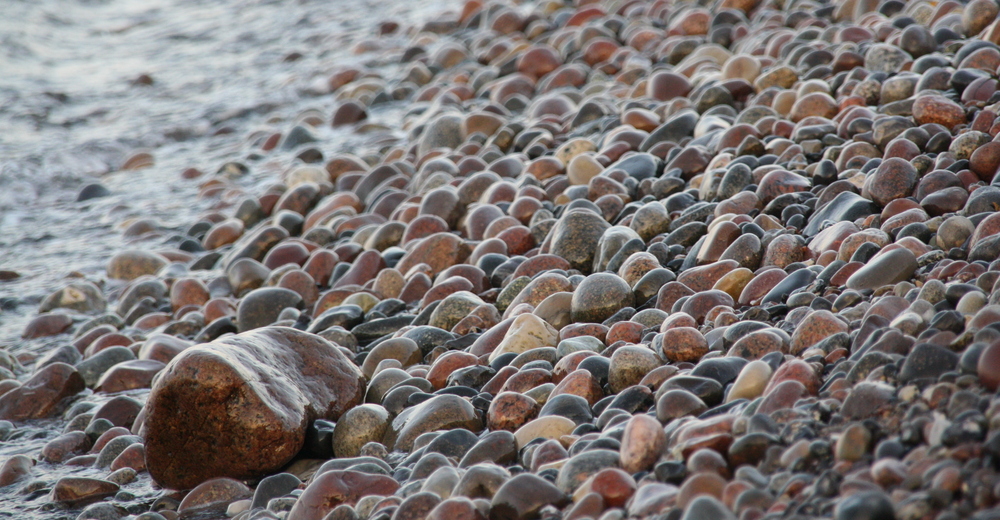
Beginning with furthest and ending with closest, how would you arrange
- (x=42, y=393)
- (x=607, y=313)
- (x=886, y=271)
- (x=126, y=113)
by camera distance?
(x=126, y=113) < (x=42, y=393) < (x=607, y=313) < (x=886, y=271)

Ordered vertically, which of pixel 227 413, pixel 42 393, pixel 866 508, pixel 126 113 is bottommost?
pixel 42 393

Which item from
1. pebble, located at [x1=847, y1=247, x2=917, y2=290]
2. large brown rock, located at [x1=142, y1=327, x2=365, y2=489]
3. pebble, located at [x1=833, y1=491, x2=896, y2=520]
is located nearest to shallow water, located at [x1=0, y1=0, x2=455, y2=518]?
large brown rock, located at [x1=142, y1=327, x2=365, y2=489]

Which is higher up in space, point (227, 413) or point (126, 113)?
point (126, 113)

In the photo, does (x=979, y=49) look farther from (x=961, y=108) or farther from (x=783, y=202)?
(x=783, y=202)

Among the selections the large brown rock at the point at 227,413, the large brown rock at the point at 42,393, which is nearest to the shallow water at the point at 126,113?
the large brown rock at the point at 42,393

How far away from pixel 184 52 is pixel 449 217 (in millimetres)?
8279

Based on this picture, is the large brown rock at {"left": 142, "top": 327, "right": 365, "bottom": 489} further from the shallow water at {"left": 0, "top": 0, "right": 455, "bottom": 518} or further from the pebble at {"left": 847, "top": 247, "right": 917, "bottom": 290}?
the pebble at {"left": 847, "top": 247, "right": 917, "bottom": 290}

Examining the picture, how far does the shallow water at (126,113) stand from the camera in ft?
18.3

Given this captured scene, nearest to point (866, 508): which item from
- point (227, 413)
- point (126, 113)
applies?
point (227, 413)

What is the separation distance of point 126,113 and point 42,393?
5910mm

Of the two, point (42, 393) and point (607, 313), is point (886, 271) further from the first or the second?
point (42, 393)

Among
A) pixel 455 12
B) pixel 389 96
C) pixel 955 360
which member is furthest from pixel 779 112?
pixel 455 12

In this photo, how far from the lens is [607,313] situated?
3018 mm

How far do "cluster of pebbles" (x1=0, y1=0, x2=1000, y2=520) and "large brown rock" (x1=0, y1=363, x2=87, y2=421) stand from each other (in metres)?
0.01
